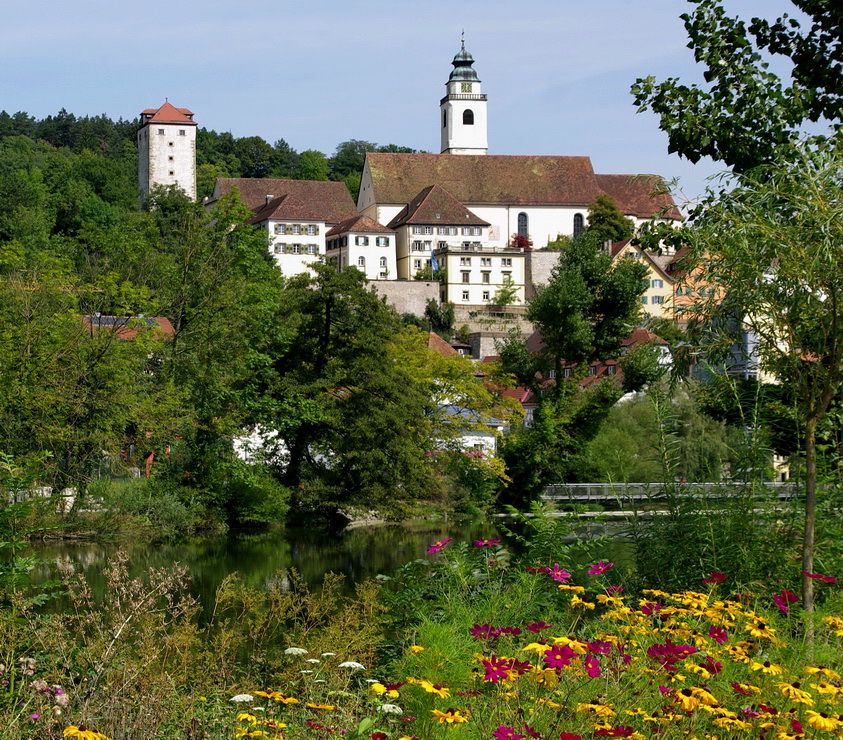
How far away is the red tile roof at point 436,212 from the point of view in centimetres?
9150

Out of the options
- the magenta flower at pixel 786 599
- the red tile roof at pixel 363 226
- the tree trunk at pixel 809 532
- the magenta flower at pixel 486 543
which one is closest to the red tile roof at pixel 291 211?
the red tile roof at pixel 363 226

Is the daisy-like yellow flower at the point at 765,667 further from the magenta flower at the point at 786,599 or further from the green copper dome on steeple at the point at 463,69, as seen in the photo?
the green copper dome on steeple at the point at 463,69

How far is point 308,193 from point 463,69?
79.6ft

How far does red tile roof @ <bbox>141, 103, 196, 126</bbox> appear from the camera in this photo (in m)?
108

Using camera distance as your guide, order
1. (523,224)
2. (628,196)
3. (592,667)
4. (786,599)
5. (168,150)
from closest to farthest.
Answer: (592,667) < (786,599) < (523,224) < (628,196) < (168,150)

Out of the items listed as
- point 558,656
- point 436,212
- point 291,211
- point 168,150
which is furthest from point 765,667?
point 168,150

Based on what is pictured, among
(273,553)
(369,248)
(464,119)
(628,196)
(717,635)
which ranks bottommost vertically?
(273,553)

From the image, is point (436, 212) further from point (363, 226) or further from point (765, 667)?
point (765, 667)

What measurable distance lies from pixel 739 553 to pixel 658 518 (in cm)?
75

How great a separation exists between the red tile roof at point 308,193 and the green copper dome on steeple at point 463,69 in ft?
64.7

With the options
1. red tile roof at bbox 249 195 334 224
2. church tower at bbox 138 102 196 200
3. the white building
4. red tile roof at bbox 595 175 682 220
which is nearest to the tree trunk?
the white building

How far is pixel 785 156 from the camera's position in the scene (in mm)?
7418

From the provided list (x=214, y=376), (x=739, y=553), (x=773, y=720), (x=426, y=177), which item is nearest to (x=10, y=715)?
(x=773, y=720)

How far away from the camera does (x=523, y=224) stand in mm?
98125
